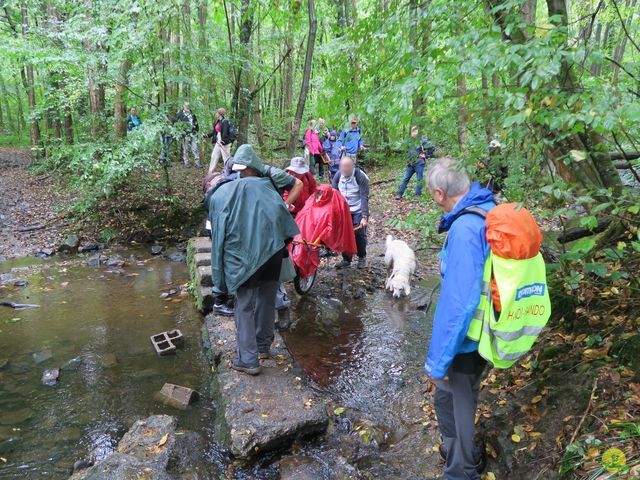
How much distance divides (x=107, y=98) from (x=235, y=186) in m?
12.7

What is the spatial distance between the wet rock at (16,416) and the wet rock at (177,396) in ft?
3.99

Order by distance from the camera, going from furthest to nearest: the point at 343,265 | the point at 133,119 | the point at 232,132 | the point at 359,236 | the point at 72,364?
1. the point at 133,119
2. the point at 232,132
3. the point at 343,265
4. the point at 359,236
5. the point at 72,364

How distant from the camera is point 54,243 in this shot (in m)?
10.5

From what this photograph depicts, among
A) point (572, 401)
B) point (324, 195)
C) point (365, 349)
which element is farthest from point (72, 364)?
point (572, 401)

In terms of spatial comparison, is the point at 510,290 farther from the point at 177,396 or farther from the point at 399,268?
the point at 399,268

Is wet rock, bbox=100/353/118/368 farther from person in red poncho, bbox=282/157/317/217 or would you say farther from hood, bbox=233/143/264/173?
person in red poncho, bbox=282/157/317/217

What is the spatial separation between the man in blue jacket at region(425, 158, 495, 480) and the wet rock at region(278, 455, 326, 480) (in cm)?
105

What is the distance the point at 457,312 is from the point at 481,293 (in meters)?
0.16

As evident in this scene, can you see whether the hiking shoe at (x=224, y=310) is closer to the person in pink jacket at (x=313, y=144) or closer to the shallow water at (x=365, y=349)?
the shallow water at (x=365, y=349)

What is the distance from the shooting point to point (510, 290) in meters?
2.22

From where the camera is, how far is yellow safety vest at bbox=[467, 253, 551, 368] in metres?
2.24

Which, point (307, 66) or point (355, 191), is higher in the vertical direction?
point (307, 66)

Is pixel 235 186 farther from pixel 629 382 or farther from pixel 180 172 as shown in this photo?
pixel 180 172

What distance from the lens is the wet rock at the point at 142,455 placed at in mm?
2982
